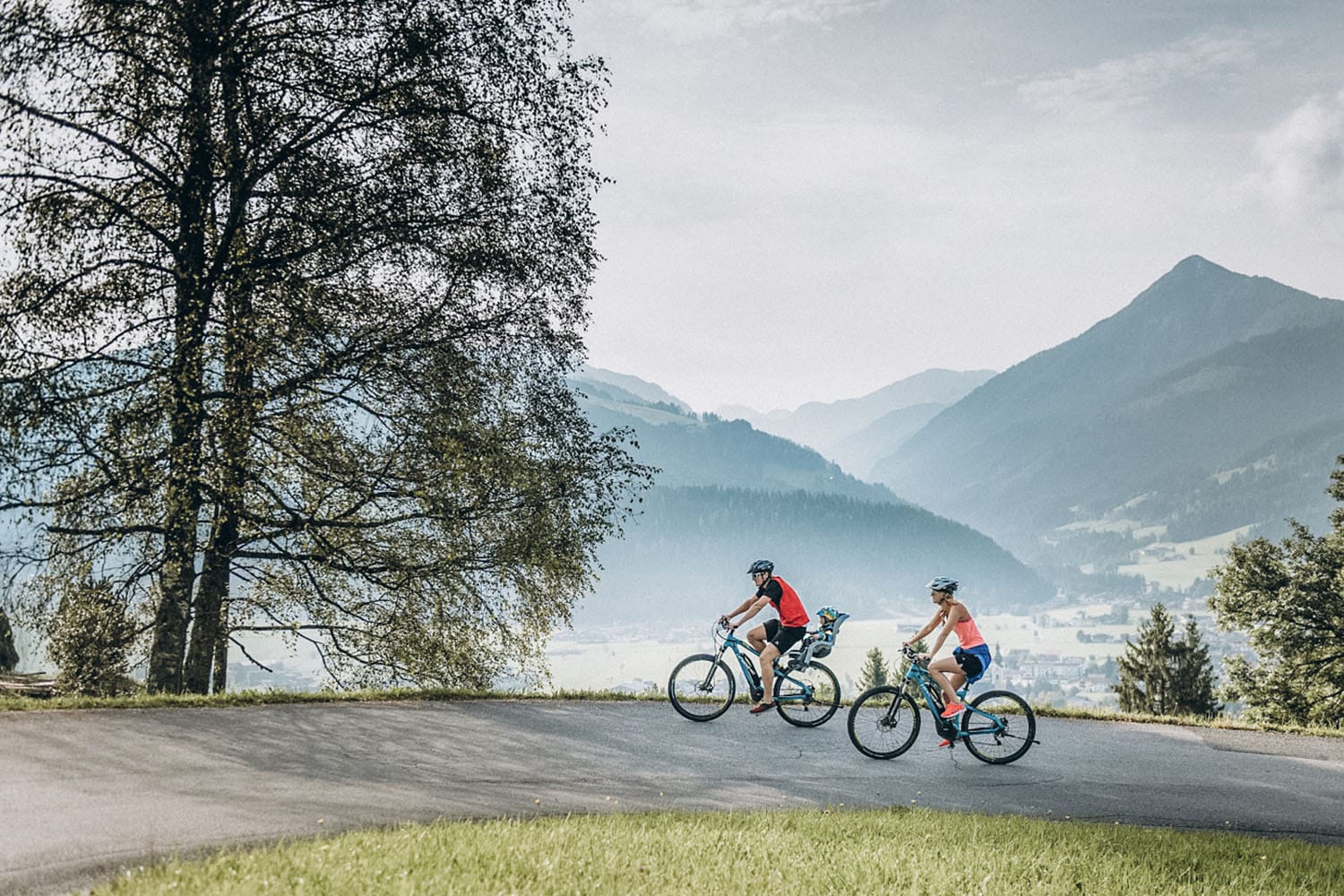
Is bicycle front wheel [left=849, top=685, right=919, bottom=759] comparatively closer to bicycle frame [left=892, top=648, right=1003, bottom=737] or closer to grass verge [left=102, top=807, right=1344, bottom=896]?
bicycle frame [left=892, top=648, right=1003, bottom=737]

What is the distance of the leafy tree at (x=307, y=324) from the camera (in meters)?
14.1

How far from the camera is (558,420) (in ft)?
57.8

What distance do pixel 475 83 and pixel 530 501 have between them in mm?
6967

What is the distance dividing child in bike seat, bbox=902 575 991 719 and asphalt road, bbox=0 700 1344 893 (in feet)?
2.67

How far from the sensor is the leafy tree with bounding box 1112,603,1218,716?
51.1 meters

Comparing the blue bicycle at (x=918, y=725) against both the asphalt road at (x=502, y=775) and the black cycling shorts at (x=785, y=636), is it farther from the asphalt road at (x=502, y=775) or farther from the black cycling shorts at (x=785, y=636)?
the black cycling shorts at (x=785, y=636)

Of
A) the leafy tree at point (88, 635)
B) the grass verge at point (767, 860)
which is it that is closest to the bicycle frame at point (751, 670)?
the grass verge at point (767, 860)

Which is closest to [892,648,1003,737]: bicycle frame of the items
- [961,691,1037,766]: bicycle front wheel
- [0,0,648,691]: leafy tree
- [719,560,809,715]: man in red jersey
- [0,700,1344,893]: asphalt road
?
[961,691,1037,766]: bicycle front wheel

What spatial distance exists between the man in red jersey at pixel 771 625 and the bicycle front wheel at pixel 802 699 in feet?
0.55

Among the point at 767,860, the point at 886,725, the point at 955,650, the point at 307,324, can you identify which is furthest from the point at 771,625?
the point at 307,324

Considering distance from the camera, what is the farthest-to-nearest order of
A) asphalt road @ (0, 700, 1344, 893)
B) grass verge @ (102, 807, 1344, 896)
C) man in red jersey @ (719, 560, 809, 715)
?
man in red jersey @ (719, 560, 809, 715), asphalt road @ (0, 700, 1344, 893), grass verge @ (102, 807, 1344, 896)

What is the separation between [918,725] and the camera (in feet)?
38.5

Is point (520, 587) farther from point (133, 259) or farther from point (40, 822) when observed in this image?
point (40, 822)

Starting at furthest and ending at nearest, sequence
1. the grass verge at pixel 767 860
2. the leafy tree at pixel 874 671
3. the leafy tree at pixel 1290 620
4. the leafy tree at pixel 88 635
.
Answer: the leafy tree at pixel 874 671 → the leafy tree at pixel 1290 620 → the leafy tree at pixel 88 635 → the grass verge at pixel 767 860
